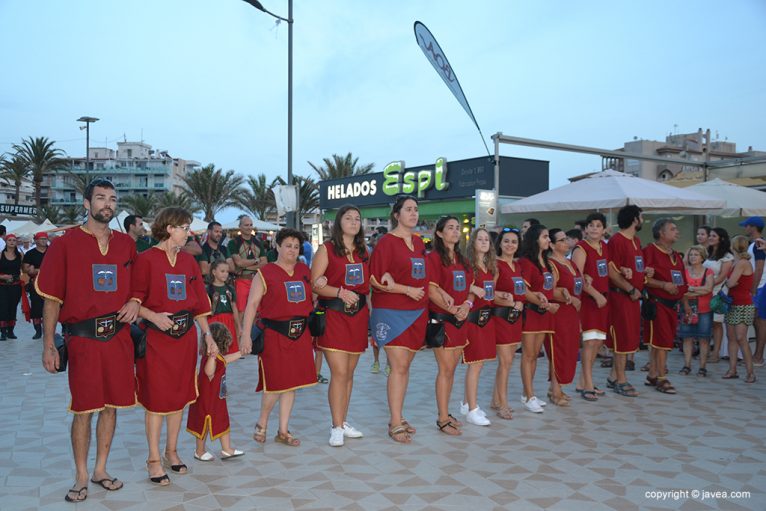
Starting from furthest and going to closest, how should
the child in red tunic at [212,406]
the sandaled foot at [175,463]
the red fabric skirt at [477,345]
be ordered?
the red fabric skirt at [477,345], the child in red tunic at [212,406], the sandaled foot at [175,463]

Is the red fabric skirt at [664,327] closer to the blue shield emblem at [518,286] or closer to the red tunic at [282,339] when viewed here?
the blue shield emblem at [518,286]

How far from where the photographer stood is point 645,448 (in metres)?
4.73

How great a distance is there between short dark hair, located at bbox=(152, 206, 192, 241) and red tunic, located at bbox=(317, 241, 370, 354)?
48.9 inches

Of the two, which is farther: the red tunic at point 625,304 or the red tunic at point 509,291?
the red tunic at point 625,304

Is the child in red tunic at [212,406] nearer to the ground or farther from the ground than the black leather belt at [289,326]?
nearer to the ground

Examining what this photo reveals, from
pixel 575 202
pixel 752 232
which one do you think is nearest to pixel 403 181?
pixel 575 202

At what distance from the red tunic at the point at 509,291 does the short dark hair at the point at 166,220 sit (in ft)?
9.81

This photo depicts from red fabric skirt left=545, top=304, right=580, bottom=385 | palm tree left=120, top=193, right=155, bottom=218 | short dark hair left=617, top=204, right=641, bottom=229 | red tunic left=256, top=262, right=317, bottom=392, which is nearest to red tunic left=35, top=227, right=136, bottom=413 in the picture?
red tunic left=256, top=262, right=317, bottom=392

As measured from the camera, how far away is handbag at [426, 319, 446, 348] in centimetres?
499

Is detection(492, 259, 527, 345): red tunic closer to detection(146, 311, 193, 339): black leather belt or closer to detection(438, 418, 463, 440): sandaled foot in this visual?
detection(438, 418, 463, 440): sandaled foot

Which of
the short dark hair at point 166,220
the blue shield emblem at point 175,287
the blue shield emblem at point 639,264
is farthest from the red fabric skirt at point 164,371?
the blue shield emblem at point 639,264

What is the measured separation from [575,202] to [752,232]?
9.21ft

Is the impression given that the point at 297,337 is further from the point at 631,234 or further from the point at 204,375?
the point at 631,234

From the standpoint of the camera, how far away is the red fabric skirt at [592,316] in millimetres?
6359
